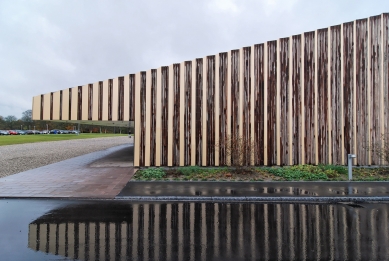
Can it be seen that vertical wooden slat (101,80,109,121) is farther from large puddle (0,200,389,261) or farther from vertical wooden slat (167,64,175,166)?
large puddle (0,200,389,261)

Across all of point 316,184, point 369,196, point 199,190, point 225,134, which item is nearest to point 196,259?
point 199,190

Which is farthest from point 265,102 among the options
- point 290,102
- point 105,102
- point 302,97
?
point 105,102

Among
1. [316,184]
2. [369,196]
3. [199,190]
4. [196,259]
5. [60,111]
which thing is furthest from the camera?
[60,111]

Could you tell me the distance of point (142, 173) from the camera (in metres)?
11.0

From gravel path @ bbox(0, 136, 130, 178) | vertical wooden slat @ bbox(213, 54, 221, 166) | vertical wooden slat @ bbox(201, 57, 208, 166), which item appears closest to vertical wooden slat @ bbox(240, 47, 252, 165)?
vertical wooden slat @ bbox(213, 54, 221, 166)

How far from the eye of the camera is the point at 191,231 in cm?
515

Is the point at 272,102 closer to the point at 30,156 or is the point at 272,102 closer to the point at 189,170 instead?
the point at 189,170

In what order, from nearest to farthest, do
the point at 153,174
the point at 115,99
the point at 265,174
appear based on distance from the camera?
the point at 153,174 < the point at 265,174 < the point at 115,99

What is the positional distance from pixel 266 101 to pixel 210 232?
Answer: 8.95 metres

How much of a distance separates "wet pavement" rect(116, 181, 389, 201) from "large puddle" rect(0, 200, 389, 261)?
51 centimetres

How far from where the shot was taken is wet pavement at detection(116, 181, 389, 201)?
7.55 metres

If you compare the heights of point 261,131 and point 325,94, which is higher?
point 325,94

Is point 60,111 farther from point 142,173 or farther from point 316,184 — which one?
point 316,184

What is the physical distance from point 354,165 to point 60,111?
48.2 ft
